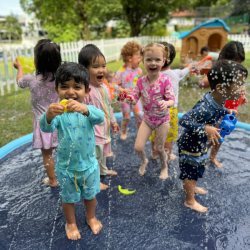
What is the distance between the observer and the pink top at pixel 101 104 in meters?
2.81

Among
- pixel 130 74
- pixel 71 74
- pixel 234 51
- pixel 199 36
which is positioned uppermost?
pixel 199 36

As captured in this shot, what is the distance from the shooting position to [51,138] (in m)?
2.88

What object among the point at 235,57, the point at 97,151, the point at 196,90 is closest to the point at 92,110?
the point at 97,151

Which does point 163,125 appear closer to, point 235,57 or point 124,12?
point 235,57

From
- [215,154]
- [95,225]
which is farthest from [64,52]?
[95,225]

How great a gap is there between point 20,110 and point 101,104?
13.6 ft

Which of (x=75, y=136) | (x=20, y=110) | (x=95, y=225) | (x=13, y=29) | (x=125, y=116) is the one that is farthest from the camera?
(x=13, y=29)

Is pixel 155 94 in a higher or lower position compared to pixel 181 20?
lower

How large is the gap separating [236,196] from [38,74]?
8.58ft

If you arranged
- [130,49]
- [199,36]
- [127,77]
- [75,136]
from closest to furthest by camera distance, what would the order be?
[75,136] → [130,49] → [127,77] → [199,36]

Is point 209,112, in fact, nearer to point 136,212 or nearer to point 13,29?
point 136,212

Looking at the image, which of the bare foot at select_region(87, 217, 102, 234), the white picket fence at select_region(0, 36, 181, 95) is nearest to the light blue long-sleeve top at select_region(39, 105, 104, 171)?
the bare foot at select_region(87, 217, 102, 234)

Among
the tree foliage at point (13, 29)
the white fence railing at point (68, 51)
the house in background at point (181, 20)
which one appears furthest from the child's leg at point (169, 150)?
the tree foliage at point (13, 29)

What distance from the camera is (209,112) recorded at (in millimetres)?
2326
